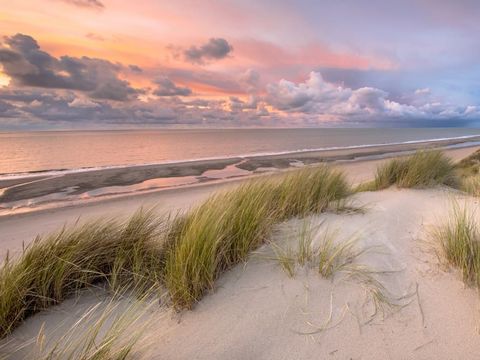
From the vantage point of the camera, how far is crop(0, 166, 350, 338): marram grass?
2578 mm

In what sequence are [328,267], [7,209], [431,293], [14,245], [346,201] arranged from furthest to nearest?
[7,209] < [14,245] < [346,201] < [328,267] < [431,293]

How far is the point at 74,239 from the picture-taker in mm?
3141

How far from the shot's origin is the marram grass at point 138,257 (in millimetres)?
2578

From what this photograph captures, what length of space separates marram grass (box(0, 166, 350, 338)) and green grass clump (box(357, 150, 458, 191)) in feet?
14.5

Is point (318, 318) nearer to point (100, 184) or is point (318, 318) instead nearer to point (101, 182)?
point (100, 184)

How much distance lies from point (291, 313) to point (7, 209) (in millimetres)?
11597

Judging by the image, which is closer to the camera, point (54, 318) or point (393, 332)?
point (393, 332)

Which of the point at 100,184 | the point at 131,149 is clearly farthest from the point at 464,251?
the point at 131,149

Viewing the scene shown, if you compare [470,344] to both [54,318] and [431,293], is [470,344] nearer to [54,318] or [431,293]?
[431,293]

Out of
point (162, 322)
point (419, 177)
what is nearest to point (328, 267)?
point (162, 322)

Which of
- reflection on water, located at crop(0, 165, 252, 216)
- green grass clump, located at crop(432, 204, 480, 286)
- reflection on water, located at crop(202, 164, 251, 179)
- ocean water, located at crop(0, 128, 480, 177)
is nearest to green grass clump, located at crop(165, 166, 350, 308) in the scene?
green grass clump, located at crop(432, 204, 480, 286)

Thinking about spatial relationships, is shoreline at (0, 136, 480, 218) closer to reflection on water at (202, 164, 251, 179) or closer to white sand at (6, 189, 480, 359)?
reflection on water at (202, 164, 251, 179)

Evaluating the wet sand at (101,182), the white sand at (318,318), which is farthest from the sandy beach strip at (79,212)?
the white sand at (318,318)

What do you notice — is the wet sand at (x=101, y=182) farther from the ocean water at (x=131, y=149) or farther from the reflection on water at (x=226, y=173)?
the ocean water at (x=131, y=149)
